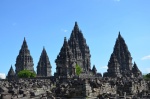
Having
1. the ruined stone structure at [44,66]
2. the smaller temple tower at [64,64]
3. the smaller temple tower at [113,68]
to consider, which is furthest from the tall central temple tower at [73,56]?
the ruined stone structure at [44,66]

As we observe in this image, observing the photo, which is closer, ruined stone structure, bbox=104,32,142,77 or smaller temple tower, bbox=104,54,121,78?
smaller temple tower, bbox=104,54,121,78

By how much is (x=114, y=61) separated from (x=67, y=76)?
81.0ft

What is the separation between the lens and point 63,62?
74688 millimetres

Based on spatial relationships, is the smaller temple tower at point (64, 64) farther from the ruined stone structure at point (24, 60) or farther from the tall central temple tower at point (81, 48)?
the ruined stone structure at point (24, 60)

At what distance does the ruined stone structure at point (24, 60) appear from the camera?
336 ft

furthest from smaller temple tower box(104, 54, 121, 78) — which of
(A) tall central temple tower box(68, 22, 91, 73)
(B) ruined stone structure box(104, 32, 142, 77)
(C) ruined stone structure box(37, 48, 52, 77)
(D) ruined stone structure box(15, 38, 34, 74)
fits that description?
(D) ruined stone structure box(15, 38, 34, 74)

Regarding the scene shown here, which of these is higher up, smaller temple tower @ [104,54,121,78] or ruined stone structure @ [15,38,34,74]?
ruined stone structure @ [15,38,34,74]

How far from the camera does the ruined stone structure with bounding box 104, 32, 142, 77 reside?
90812 mm

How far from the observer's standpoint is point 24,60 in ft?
334

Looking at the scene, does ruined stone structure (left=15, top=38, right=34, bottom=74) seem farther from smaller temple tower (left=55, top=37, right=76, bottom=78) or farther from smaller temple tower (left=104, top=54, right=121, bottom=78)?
smaller temple tower (left=55, top=37, right=76, bottom=78)

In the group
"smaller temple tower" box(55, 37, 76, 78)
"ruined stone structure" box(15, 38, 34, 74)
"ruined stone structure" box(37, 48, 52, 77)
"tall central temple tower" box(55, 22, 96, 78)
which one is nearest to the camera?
"smaller temple tower" box(55, 37, 76, 78)

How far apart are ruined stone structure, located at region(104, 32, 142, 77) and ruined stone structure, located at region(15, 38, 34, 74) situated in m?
27.5

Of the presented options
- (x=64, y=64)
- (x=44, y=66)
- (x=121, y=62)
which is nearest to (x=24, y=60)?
(x=44, y=66)

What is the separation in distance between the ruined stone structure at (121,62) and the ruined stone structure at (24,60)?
2751cm
